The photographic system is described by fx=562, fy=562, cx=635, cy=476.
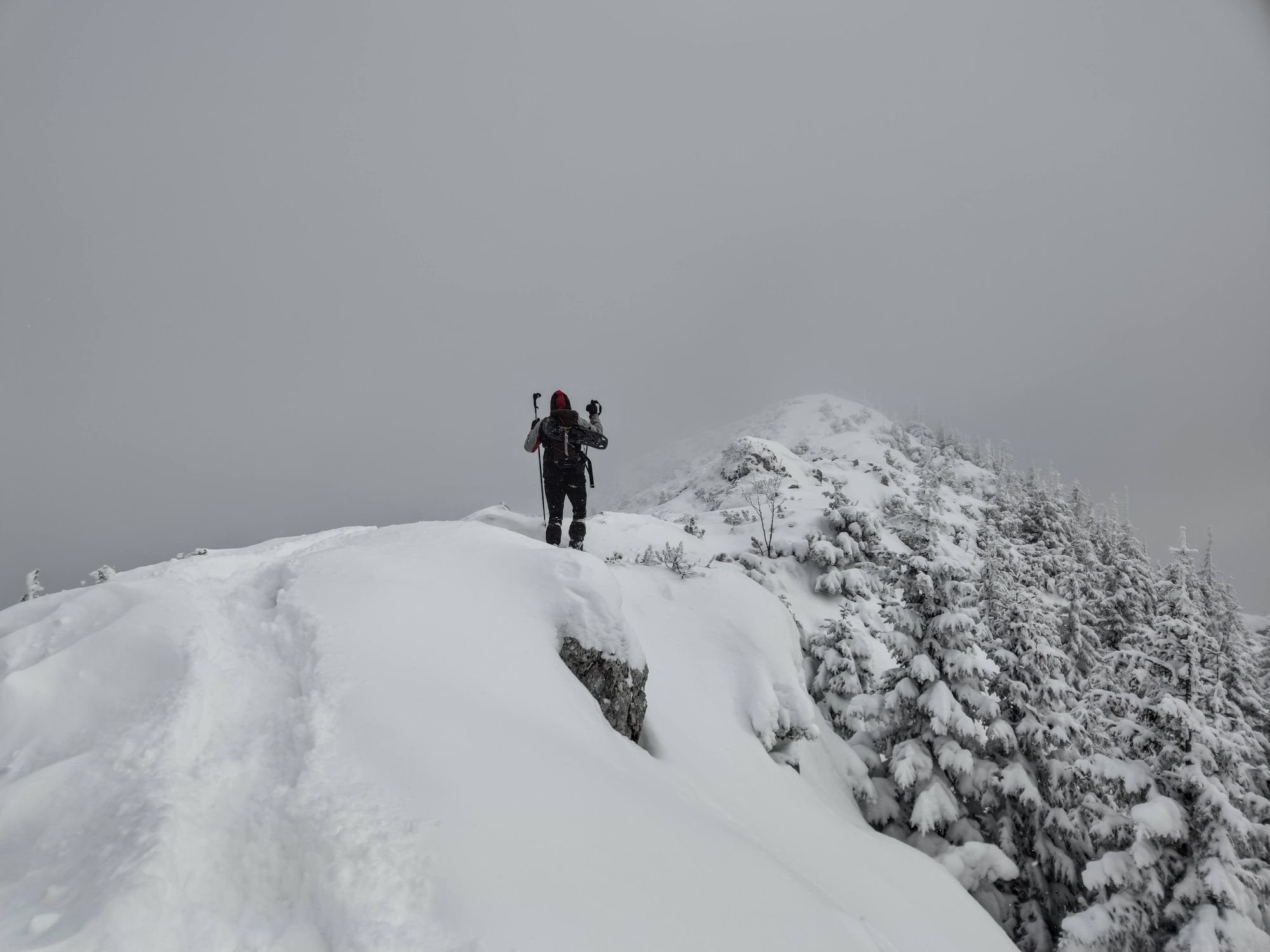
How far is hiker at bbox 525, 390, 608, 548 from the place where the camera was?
11.5 meters

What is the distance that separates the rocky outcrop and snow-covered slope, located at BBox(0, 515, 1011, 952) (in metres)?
0.16

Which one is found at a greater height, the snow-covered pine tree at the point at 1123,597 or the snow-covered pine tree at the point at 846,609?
the snow-covered pine tree at the point at 846,609

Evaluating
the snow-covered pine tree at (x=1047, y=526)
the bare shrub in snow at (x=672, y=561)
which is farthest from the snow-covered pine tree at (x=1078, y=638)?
the bare shrub in snow at (x=672, y=561)

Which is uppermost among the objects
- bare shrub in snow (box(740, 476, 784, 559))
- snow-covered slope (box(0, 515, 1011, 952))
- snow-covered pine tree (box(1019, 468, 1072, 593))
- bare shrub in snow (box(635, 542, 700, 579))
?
snow-covered slope (box(0, 515, 1011, 952))

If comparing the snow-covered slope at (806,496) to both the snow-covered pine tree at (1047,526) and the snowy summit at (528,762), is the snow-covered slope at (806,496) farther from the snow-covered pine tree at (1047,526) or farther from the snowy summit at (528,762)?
the snowy summit at (528,762)

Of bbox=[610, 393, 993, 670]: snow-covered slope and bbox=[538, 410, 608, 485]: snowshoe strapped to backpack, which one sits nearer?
bbox=[538, 410, 608, 485]: snowshoe strapped to backpack

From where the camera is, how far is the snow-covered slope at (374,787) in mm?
2838

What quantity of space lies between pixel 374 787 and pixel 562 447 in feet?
27.5

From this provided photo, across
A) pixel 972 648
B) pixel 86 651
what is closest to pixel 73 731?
pixel 86 651

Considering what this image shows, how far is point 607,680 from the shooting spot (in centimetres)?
672

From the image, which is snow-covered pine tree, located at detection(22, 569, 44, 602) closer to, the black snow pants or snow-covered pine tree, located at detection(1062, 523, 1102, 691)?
the black snow pants

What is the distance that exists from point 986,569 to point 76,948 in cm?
1459

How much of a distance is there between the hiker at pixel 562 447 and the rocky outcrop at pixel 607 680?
16.6 feet

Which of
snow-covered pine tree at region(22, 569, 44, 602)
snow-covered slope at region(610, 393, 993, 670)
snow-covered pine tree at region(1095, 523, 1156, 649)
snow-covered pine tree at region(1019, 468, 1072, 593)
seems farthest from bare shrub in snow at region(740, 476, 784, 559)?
snow-covered pine tree at region(22, 569, 44, 602)
